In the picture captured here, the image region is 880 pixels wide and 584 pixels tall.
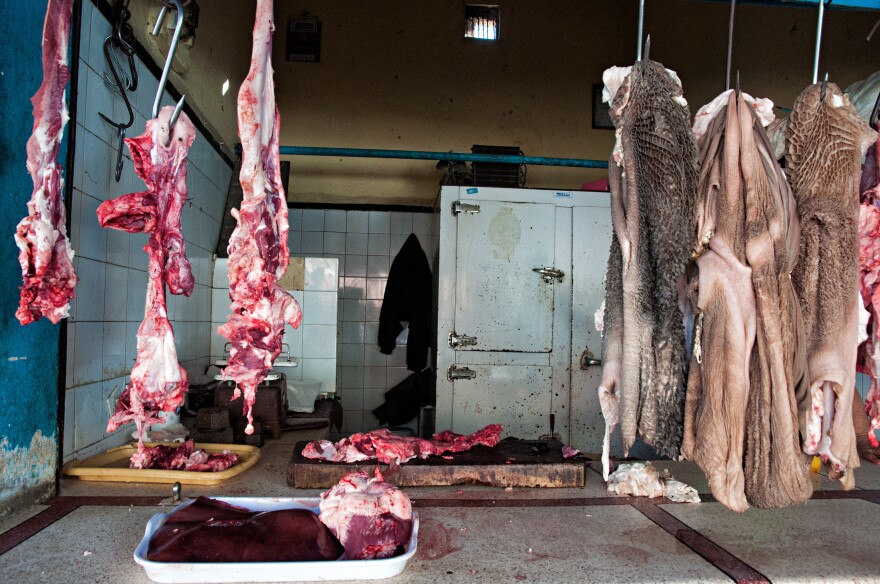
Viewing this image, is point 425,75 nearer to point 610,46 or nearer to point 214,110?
point 610,46

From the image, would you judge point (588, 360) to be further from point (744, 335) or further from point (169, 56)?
point (169, 56)

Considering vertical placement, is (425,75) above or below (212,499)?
above

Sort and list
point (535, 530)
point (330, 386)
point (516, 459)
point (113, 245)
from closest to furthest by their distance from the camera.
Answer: point (535, 530) → point (516, 459) → point (113, 245) → point (330, 386)

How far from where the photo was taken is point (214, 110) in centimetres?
400

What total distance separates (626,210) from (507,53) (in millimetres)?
4494

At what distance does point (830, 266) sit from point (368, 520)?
1.49 m

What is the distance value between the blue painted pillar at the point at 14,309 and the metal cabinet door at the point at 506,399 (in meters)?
2.67

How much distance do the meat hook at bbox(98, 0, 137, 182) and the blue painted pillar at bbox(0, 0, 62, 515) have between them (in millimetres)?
518

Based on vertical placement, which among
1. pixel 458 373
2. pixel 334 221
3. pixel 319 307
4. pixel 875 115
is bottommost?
pixel 458 373

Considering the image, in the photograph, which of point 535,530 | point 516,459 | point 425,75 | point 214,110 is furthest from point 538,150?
point 535,530

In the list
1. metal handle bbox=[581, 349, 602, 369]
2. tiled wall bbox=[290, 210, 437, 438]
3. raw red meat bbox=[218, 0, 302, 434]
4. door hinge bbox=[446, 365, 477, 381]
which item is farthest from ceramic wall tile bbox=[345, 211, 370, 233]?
raw red meat bbox=[218, 0, 302, 434]

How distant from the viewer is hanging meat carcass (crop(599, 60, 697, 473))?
5.03 ft

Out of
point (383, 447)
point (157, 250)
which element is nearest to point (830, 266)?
point (383, 447)

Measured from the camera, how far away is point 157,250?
1812mm
